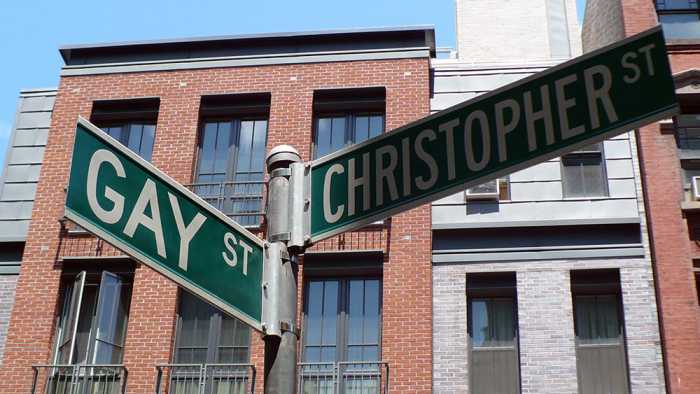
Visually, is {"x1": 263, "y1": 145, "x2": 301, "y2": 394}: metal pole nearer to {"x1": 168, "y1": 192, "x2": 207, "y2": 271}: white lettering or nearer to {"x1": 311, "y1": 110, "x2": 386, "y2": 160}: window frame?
{"x1": 168, "y1": 192, "x2": 207, "y2": 271}: white lettering

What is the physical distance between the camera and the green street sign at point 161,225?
4504 millimetres

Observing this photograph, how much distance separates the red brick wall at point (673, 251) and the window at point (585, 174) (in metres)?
0.80

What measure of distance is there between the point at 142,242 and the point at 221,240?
1.57 ft

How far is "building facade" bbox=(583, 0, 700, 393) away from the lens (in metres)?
14.8

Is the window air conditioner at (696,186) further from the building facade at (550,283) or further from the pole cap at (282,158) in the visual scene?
the pole cap at (282,158)

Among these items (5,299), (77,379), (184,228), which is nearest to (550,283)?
(77,379)

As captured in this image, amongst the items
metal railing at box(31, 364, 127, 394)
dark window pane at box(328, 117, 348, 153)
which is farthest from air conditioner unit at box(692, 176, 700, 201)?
metal railing at box(31, 364, 127, 394)

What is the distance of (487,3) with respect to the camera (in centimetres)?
3045

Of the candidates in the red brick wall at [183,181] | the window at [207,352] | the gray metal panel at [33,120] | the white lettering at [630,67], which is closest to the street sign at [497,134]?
the white lettering at [630,67]

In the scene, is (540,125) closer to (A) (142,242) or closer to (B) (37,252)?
(A) (142,242)

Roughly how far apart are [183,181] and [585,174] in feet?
25.9

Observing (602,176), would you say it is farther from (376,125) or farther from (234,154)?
(234,154)

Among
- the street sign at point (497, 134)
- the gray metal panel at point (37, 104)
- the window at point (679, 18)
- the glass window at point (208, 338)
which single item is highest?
the window at point (679, 18)

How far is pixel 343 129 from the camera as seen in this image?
1833 cm
